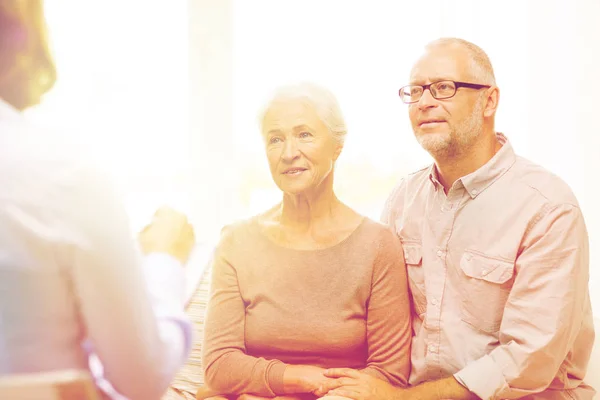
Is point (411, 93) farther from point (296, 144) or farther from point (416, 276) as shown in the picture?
point (416, 276)

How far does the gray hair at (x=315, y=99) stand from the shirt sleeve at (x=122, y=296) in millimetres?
720

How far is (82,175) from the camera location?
21.3 inches

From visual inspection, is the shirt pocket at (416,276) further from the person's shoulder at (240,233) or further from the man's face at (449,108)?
the person's shoulder at (240,233)

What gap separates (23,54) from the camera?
57 cm

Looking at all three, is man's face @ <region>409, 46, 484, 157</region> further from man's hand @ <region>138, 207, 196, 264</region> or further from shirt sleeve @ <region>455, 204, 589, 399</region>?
man's hand @ <region>138, 207, 196, 264</region>

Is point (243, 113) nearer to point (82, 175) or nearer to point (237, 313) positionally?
point (237, 313)

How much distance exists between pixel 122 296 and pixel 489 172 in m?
1.02

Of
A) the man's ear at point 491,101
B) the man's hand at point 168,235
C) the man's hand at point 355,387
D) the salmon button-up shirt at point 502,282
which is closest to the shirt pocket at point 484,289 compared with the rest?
the salmon button-up shirt at point 502,282

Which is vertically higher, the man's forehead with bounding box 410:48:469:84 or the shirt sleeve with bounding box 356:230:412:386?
the man's forehead with bounding box 410:48:469:84

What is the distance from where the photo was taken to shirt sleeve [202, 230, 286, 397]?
4.06ft

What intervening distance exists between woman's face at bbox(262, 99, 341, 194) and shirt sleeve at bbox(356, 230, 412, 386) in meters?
0.26

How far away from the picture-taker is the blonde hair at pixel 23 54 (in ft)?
1.82

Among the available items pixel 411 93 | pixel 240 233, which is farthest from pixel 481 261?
pixel 240 233

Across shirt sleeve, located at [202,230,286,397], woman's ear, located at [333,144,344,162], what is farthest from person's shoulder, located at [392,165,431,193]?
shirt sleeve, located at [202,230,286,397]
